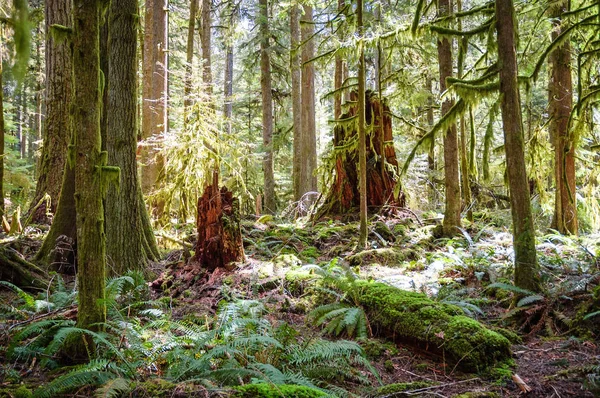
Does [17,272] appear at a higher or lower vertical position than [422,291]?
higher

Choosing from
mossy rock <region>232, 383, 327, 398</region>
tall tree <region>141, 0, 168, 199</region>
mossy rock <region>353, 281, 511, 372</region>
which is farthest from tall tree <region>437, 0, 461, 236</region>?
tall tree <region>141, 0, 168, 199</region>

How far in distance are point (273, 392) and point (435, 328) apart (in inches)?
82.1

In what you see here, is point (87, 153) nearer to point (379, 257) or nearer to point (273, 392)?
point (273, 392)

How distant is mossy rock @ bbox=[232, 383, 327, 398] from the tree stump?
4290mm

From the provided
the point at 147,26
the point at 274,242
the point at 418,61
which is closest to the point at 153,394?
the point at 274,242

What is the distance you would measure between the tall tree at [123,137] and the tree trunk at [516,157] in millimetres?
5436

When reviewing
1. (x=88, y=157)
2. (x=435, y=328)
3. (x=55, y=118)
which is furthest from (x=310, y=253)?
(x=55, y=118)

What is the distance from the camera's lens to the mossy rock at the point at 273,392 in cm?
242

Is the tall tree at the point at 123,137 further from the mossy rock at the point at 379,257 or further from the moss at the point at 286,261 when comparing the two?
the mossy rock at the point at 379,257

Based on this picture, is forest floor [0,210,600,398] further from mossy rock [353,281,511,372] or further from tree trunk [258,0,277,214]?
tree trunk [258,0,277,214]

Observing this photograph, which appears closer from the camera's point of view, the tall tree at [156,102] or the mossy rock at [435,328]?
the mossy rock at [435,328]

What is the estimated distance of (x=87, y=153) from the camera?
118 inches

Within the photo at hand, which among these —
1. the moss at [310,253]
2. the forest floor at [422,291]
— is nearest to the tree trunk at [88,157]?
the forest floor at [422,291]

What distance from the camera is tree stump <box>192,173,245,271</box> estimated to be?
6695 millimetres
